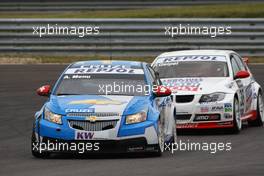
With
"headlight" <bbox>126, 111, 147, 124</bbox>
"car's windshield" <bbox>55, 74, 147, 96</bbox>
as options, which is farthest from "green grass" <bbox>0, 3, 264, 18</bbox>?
"headlight" <bbox>126, 111, 147, 124</bbox>

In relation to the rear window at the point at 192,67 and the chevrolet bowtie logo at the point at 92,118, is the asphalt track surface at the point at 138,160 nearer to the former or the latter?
the chevrolet bowtie logo at the point at 92,118

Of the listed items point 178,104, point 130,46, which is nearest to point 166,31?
point 130,46

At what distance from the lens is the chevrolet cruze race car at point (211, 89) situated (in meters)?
17.2

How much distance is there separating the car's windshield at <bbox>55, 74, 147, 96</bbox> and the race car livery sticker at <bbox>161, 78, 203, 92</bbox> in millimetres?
2633

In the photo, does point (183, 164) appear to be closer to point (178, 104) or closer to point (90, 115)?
point (90, 115)

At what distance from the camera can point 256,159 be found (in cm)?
1316

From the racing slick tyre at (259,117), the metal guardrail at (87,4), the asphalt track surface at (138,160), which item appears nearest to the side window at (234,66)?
the racing slick tyre at (259,117)

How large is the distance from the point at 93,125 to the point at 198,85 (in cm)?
440

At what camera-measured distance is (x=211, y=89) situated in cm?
1736

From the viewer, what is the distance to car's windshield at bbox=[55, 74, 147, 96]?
47.0 ft

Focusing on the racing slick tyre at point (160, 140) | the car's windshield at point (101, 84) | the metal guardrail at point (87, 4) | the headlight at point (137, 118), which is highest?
the car's windshield at point (101, 84)

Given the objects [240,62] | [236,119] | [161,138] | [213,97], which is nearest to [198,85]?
[213,97]

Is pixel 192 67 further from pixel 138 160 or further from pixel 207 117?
pixel 138 160

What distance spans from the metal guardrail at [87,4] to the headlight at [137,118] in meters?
24.2
